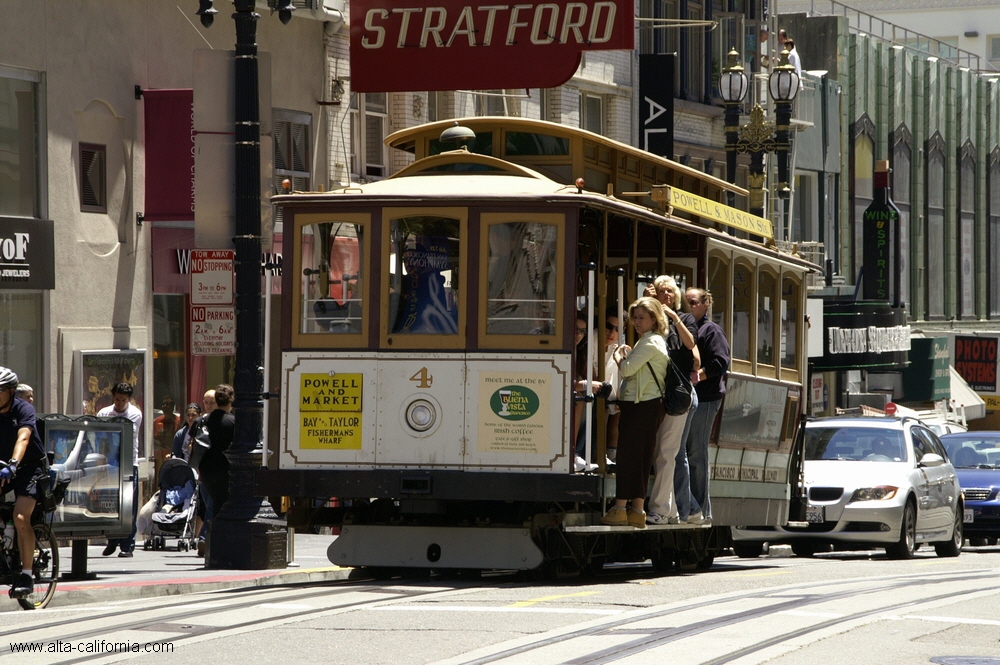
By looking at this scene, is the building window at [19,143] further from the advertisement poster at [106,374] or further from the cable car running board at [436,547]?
the cable car running board at [436,547]

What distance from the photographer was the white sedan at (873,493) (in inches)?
730

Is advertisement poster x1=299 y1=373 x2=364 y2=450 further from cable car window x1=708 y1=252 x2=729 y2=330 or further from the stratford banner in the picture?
the stratford banner

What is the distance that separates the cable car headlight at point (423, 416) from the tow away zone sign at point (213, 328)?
134 inches

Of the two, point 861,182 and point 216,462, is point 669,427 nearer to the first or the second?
point 216,462

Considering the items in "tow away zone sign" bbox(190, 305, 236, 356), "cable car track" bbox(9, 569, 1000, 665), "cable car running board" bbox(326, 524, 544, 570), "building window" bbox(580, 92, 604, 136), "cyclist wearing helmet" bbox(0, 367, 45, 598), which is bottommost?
"cable car track" bbox(9, 569, 1000, 665)

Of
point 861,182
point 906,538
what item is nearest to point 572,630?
point 906,538

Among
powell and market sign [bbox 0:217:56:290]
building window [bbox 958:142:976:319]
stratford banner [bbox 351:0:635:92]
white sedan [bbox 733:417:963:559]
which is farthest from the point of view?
building window [bbox 958:142:976:319]

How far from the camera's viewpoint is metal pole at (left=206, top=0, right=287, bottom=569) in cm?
1534

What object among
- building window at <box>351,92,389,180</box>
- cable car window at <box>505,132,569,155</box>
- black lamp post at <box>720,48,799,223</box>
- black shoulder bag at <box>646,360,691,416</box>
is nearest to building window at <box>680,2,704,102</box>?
black lamp post at <box>720,48,799,223</box>

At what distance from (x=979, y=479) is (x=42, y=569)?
14283mm

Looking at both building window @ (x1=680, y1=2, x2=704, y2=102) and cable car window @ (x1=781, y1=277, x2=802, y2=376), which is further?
building window @ (x1=680, y1=2, x2=704, y2=102)

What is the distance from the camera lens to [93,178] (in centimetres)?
2169

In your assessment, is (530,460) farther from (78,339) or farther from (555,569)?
(78,339)

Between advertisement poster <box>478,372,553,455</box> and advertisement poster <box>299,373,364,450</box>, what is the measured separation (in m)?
0.92
